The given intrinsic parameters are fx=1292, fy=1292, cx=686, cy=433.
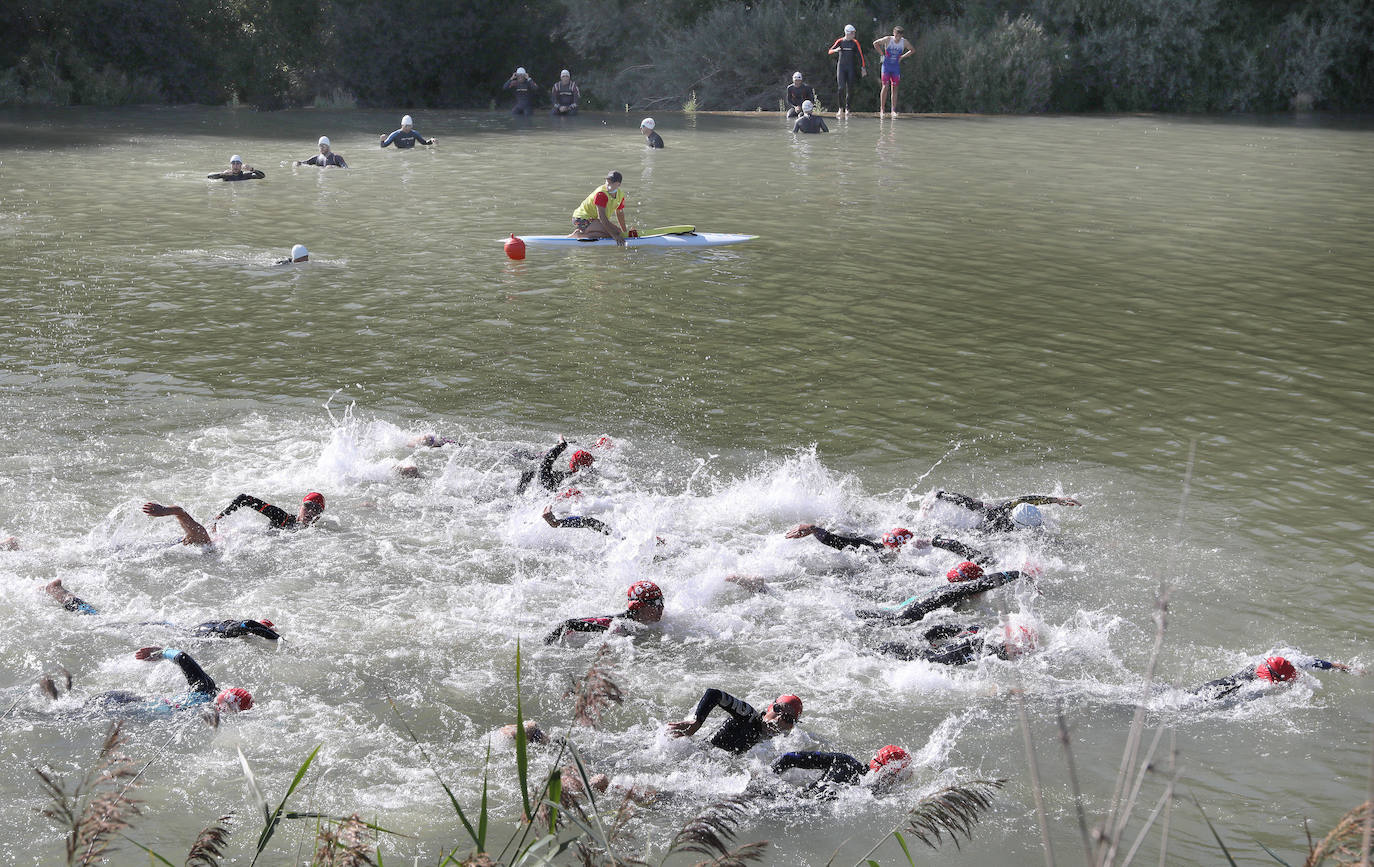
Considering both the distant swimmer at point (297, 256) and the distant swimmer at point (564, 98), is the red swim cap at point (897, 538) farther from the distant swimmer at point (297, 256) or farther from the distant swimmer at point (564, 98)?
the distant swimmer at point (564, 98)

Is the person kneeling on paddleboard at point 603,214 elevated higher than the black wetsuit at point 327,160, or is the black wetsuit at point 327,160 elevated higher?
the black wetsuit at point 327,160

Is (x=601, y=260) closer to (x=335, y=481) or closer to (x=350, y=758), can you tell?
(x=335, y=481)

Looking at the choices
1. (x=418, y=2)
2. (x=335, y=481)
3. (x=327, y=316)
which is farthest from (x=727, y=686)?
(x=418, y=2)

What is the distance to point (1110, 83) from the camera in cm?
4231

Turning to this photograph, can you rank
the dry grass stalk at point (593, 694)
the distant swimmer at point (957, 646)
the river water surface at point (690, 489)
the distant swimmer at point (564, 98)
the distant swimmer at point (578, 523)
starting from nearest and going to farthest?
1. the dry grass stalk at point (593, 694)
2. the river water surface at point (690, 489)
3. the distant swimmer at point (957, 646)
4. the distant swimmer at point (578, 523)
5. the distant swimmer at point (564, 98)

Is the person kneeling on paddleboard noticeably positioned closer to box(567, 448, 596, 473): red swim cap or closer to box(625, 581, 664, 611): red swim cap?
box(567, 448, 596, 473): red swim cap

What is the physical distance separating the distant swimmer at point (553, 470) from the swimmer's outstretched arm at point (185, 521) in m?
2.29

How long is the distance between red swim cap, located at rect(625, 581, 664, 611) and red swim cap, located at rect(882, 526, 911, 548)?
1.87m

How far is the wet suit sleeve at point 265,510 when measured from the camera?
29.7 feet

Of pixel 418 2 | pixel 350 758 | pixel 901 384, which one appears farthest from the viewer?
pixel 418 2

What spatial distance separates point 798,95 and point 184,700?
3516 centimetres

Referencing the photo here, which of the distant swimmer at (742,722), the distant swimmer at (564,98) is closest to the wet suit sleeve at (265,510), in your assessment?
the distant swimmer at (742,722)

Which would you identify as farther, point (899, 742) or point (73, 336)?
point (73, 336)

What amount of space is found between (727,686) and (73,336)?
9.83m
